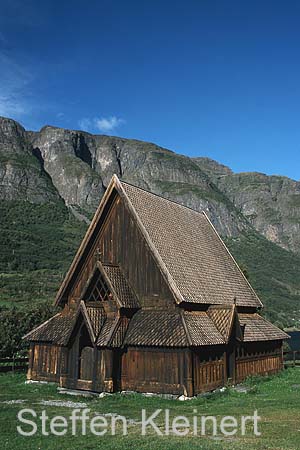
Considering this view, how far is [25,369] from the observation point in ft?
93.4

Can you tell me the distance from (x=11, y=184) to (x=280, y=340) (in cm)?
17202

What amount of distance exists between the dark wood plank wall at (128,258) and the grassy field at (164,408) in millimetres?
4690

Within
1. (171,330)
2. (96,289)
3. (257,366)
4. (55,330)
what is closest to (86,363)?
(55,330)

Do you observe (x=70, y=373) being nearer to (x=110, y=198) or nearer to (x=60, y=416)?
(x=60, y=416)

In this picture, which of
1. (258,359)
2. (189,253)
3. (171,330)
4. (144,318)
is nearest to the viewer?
(171,330)

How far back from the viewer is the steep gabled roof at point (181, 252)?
76.0ft

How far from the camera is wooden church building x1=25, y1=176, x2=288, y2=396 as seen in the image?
68.3 feet

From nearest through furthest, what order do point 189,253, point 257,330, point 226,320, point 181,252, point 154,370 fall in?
1. point 154,370
2. point 226,320
3. point 181,252
4. point 189,253
5. point 257,330

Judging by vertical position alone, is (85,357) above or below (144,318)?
below

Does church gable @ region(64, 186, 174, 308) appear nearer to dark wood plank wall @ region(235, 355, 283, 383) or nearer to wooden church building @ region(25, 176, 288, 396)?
wooden church building @ region(25, 176, 288, 396)

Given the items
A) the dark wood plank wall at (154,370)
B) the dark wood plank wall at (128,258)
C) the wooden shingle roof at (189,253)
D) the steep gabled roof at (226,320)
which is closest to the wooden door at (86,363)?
the dark wood plank wall at (154,370)

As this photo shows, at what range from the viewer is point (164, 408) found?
692 inches

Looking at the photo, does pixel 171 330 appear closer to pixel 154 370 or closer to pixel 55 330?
pixel 154 370

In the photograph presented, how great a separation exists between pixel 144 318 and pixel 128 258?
10.8 feet
